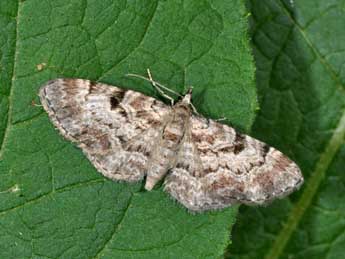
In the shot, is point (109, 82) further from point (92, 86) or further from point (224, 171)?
point (224, 171)

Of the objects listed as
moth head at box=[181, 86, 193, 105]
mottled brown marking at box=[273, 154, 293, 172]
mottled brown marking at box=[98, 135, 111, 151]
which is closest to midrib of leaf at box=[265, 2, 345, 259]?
mottled brown marking at box=[273, 154, 293, 172]

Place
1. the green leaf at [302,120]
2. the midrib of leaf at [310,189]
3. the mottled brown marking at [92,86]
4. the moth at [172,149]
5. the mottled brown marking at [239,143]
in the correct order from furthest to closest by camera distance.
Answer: the midrib of leaf at [310,189] < the green leaf at [302,120] < the mottled brown marking at [239,143] < the moth at [172,149] < the mottled brown marking at [92,86]

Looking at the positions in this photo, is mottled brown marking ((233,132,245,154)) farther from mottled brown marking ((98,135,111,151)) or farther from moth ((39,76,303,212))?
mottled brown marking ((98,135,111,151))

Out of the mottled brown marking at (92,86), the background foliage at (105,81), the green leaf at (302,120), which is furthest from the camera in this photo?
the green leaf at (302,120)

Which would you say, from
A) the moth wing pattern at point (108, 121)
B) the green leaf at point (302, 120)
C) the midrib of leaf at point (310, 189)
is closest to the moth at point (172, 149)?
the moth wing pattern at point (108, 121)

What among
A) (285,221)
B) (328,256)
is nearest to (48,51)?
(285,221)

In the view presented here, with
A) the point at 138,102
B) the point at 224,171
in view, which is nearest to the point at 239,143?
the point at 224,171

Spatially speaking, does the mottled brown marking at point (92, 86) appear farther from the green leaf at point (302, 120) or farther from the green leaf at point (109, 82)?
the green leaf at point (302, 120)
